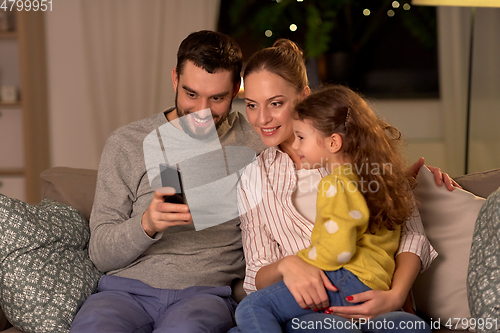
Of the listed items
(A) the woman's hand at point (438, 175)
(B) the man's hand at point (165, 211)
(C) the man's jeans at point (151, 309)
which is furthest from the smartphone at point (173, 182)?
(A) the woman's hand at point (438, 175)

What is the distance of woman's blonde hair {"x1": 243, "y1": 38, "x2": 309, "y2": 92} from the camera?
127 centimetres

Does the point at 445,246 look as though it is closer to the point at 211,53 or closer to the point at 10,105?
the point at 211,53

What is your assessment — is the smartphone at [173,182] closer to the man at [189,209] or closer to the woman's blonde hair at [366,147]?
the man at [189,209]

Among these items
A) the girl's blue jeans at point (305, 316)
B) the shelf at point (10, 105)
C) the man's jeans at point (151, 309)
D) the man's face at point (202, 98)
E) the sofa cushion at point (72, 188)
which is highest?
the man's face at point (202, 98)

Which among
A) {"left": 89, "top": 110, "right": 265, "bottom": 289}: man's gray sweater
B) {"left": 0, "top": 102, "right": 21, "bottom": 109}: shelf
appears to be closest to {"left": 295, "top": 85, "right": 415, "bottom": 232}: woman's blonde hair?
{"left": 89, "top": 110, "right": 265, "bottom": 289}: man's gray sweater

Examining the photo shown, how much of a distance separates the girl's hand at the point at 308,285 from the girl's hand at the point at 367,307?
0.03 m

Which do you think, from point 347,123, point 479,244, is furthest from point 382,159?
point 479,244

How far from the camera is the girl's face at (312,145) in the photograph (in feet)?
3.59

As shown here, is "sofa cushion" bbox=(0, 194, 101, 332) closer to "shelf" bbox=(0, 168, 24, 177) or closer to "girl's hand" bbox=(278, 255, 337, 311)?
"girl's hand" bbox=(278, 255, 337, 311)

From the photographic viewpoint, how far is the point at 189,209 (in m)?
1.14

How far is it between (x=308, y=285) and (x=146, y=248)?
44 cm

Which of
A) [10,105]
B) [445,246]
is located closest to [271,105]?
[445,246]

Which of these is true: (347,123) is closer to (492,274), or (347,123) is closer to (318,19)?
(492,274)

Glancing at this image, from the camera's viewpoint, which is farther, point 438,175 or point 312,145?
point 438,175
